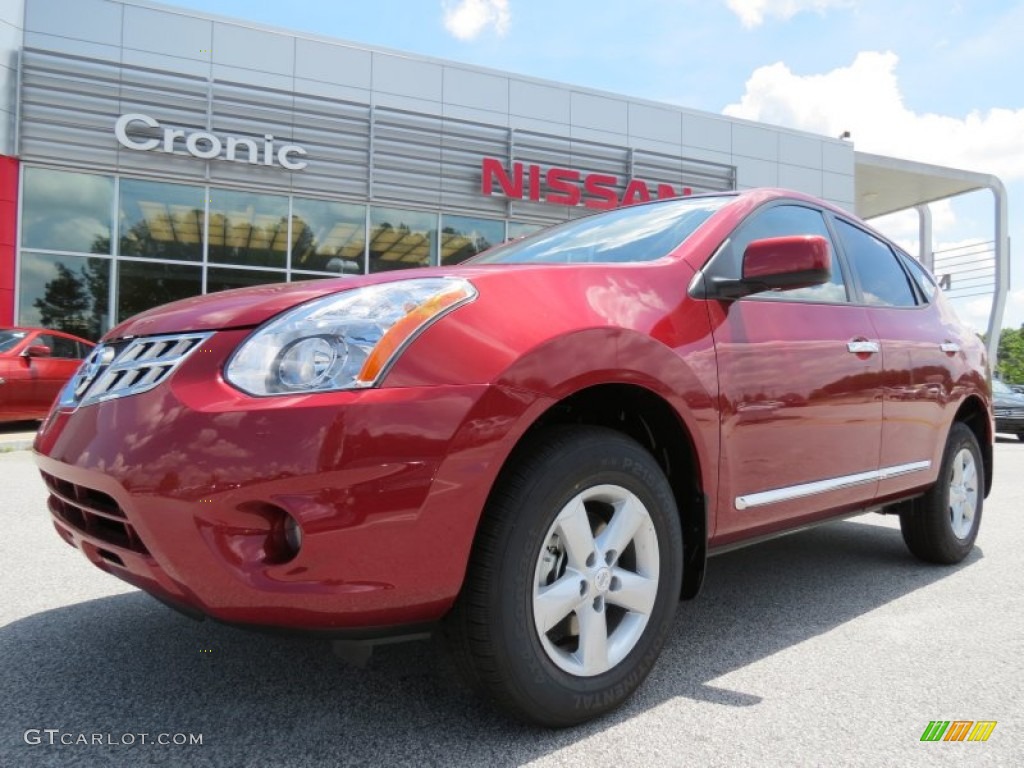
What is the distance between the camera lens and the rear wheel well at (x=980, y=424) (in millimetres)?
3910

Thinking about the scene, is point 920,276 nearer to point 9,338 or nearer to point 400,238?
point 9,338

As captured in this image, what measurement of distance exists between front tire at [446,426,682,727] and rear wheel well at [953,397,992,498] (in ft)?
8.48

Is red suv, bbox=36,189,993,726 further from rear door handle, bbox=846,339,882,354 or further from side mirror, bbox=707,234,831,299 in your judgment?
rear door handle, bbox=846,339,882,354

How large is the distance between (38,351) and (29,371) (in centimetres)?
30

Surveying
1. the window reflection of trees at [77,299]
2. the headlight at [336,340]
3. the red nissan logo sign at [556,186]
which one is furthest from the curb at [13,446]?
the red nissan logo sign at [556,186]

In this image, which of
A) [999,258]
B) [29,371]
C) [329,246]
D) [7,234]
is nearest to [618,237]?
[29,371]

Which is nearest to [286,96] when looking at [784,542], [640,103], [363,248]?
[363,248]

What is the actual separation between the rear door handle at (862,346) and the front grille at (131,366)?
88.5 inches

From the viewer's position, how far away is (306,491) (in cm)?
154

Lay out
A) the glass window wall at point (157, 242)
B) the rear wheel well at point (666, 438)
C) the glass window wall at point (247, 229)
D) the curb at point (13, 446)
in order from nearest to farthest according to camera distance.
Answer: the rear wheel well at point (666, 438), the curb at point (13, 446), the glass window wall at point (157, 242), the glass window wall at point (247, 229)

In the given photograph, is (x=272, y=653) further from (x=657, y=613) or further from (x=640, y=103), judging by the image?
(x=640, y=103)

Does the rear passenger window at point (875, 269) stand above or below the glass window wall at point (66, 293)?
below

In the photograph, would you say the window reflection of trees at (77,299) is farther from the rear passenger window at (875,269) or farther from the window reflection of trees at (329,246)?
the rear passenger window at (875,269)

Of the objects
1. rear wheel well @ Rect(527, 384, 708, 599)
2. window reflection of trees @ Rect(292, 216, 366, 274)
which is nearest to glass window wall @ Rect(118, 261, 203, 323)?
window reflection of trees @ Rect(292, 216, 366, 274)
